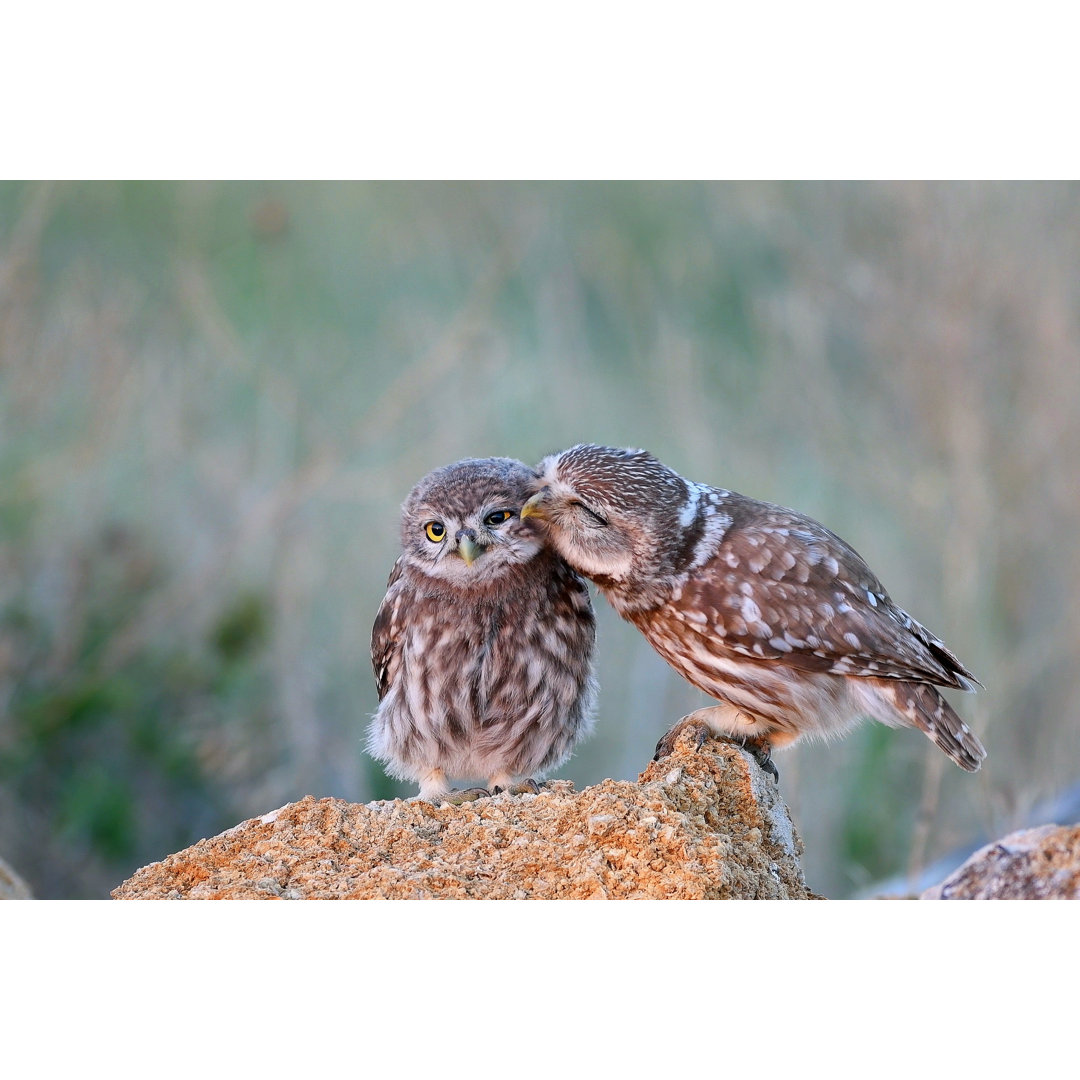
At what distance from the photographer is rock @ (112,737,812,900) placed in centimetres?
255

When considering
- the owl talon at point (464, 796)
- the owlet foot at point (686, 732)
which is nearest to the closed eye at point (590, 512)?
the owlet foot at point (686, 732)

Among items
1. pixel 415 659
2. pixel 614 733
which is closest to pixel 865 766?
pixel 614 733

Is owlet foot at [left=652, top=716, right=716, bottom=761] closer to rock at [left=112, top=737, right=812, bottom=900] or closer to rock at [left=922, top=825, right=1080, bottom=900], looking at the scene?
rock at [left=112, top=737, right=812, bottom=900]

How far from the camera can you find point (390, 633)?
338cm

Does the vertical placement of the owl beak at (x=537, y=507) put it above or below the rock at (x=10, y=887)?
above

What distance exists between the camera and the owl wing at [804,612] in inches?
113

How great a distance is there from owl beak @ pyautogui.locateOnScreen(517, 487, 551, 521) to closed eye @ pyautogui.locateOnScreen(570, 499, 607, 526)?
0.07 m

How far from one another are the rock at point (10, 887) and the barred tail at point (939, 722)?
86.0 inches

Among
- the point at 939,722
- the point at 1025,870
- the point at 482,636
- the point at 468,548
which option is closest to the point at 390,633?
the point at 482,636

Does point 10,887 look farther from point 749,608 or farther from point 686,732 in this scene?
point 749,608

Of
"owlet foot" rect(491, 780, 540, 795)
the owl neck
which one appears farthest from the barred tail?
"owlet foot" rect(491, 780, 540, 795)

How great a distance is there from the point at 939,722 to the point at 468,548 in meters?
1.19

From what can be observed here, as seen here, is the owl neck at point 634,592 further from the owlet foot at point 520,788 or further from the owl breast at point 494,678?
the owlet foot at point 520,788

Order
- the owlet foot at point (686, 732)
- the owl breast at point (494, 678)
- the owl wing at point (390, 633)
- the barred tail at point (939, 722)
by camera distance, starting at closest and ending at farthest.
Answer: the barred tail at point (939, 722) < the owlet foot at point (686, 732) < the owl breast at point (494, 678) < the owl wing at point (390, 633)
